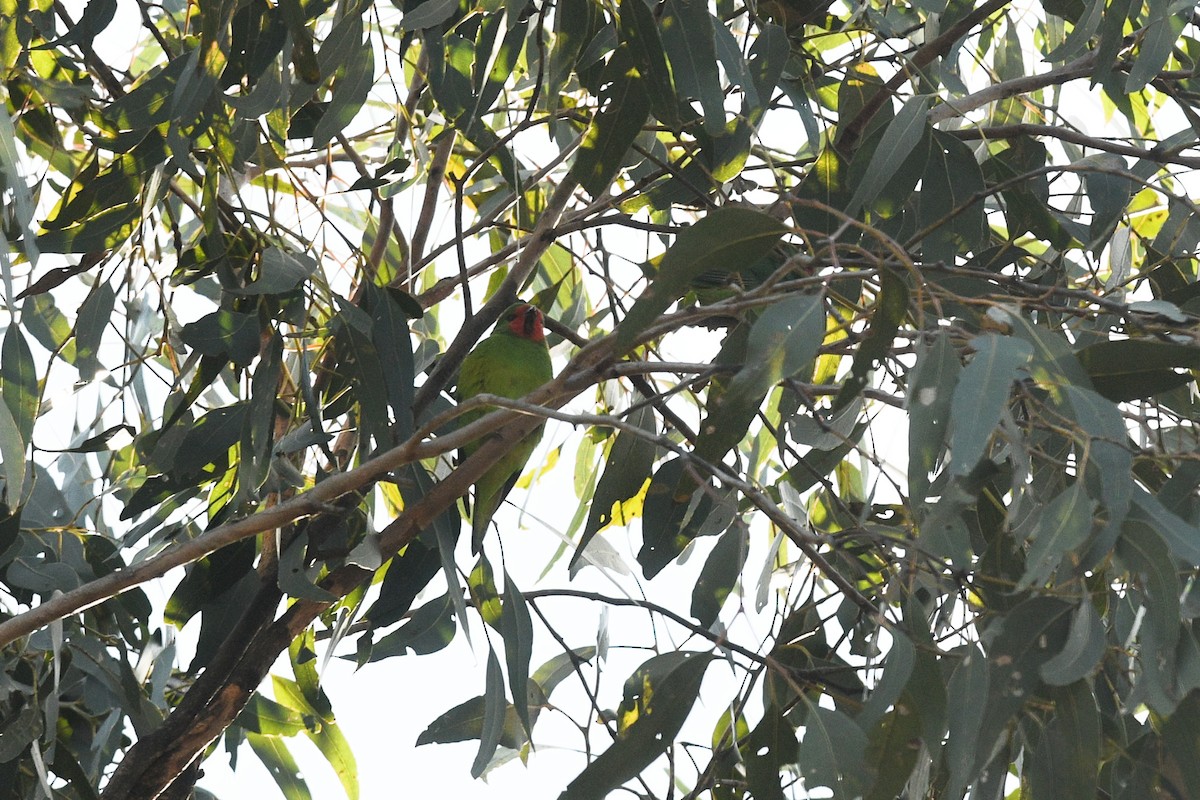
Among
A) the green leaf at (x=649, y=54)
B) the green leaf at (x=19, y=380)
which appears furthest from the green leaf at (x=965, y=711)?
the green leaf at (x=19, y=380)

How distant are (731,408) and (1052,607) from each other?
0.35 m

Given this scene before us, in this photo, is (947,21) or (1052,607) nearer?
(1052,607)

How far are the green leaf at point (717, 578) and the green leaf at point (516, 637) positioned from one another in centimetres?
23

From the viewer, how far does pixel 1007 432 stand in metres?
1.12

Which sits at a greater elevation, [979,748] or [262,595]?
[262,595]

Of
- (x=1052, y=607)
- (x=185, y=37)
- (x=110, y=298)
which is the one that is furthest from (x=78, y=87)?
(x=1052, y=607)

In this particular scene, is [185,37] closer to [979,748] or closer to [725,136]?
[725,136]

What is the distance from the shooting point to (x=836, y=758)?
1.20m

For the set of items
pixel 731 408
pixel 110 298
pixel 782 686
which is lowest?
pixel 782 686

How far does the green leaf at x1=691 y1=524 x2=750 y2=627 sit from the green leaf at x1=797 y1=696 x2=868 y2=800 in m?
0.52

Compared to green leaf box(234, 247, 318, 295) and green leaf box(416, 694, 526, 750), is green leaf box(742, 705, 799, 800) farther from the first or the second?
green leaf box(234, 247, 318, 295)

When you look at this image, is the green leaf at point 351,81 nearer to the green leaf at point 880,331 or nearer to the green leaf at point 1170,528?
the green leaf at point 880,331

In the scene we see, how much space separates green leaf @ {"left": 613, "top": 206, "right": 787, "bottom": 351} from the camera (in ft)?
4.00

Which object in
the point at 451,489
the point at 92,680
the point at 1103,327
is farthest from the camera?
the point at 92,680
